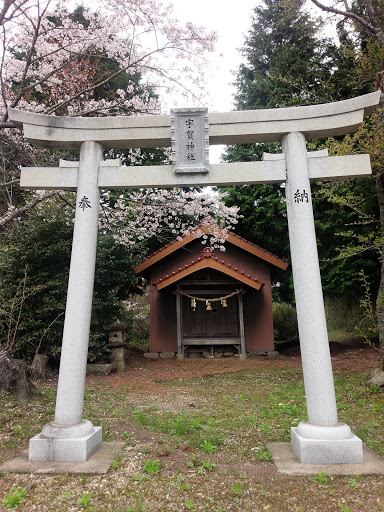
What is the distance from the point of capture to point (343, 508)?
3.08 m

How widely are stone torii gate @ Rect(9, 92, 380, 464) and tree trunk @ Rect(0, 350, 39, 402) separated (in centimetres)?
252

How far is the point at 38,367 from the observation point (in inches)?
350

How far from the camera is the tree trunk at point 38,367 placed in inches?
345

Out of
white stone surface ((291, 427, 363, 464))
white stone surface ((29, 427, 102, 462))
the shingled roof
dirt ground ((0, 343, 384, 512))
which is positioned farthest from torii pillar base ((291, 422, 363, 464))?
the shingled roof

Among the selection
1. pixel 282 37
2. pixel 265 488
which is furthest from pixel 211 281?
pixel 282 37

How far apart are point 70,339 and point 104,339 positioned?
7.51 meters

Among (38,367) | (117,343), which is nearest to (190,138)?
(38,367)

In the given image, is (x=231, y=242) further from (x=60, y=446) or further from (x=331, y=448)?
(x=60, y=446)

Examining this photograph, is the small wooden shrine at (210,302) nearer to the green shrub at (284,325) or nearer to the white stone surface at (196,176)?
the green shrub at (284,325)

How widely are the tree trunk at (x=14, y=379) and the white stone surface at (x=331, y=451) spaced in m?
4.79

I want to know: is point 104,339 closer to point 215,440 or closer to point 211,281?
point 211,281

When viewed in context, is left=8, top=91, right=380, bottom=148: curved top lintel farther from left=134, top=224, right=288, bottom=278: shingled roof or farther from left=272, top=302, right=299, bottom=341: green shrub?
left=272, top=302, right=299, bottom=341: green shrub

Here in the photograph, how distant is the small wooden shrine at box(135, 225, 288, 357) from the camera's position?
509 inches

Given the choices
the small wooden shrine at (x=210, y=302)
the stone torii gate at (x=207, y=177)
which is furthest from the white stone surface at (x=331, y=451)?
the small wooden shrine at (x=210, y=302)
